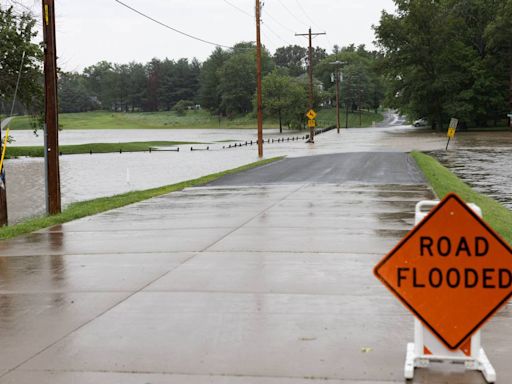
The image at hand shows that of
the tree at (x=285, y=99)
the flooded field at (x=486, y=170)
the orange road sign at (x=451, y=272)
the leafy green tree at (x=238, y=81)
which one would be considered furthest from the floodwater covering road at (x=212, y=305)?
the leafy green tree at (x=238, y=81)

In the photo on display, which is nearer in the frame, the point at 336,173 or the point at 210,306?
the point at 210,306

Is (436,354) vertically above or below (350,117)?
below

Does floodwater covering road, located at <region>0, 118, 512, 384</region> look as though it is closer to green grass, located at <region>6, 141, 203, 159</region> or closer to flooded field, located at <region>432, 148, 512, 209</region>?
flooded field, located at <region>432, 148, 512, 209</region>

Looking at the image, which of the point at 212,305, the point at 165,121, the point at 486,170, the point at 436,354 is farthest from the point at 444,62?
the point at 165,121

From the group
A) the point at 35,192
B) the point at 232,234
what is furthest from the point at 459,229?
the point at 35,192

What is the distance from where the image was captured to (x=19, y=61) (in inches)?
1747

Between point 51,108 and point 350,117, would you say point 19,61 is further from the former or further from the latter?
point 350,117

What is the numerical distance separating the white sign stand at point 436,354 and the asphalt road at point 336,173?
16.0m

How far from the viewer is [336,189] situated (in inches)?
750

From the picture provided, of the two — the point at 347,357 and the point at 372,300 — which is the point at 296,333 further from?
the point at 372,300

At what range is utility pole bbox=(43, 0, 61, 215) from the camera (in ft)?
50.3

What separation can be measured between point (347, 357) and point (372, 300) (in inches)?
70.6

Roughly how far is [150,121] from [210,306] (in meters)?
171

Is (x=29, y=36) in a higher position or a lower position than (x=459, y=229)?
higher
